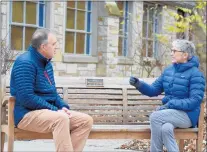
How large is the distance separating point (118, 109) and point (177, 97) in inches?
32.3

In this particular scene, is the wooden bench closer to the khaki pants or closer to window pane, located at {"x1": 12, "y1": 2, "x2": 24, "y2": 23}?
the khaki pants

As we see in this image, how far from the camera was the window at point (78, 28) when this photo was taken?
15.1 meters

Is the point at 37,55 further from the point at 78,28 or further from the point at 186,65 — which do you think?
the point at 78,28

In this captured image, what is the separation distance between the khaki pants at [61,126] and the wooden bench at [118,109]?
446 mm

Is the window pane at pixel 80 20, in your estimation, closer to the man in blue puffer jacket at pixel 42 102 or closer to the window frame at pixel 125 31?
the window frame at pixel 125 31

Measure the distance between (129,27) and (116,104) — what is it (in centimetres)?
1002

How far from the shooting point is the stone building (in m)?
13.7

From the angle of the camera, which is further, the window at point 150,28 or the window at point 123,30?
the window at point 150,28

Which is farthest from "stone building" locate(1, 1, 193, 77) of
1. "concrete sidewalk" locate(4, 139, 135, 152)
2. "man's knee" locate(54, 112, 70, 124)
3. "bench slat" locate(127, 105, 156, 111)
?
"man's knee" locate(54, 112, 70, 124)

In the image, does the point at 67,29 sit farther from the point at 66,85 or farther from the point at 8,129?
the point at 8,129

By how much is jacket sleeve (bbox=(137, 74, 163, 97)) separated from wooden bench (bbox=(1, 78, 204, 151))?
37 centimetres

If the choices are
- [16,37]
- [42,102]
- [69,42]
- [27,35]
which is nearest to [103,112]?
[42,102]

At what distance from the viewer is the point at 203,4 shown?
11.8 meters

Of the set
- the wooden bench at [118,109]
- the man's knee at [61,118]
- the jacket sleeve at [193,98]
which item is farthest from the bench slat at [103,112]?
the man's knee at [61,118]
